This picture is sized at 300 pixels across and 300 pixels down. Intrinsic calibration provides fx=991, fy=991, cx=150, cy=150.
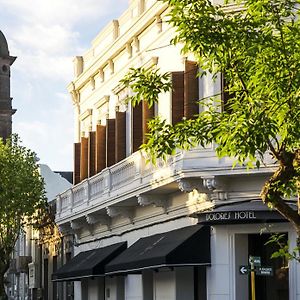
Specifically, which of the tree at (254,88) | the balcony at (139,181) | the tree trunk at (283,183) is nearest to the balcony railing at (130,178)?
the balcony at (139,181)

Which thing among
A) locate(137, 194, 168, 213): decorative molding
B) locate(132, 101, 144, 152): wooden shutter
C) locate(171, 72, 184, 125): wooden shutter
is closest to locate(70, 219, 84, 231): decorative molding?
locate(132, 101, 144, 152): wooden shutter

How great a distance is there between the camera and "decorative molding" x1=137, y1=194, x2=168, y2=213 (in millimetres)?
27406

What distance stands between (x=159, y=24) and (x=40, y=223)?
23099 millimetres

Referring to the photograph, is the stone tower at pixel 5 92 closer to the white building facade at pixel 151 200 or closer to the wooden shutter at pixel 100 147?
the white building facade at pixel 151 200

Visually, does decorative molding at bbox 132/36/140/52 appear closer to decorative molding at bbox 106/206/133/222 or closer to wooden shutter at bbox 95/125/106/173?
wooden shutter at bbox 95/125/106/173

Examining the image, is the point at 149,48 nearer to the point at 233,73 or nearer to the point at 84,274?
the point at 84,274

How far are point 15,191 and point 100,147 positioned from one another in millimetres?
13722

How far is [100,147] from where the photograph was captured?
3397 cm

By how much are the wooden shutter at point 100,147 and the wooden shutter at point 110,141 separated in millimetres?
935

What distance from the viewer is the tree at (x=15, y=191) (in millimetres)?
46719

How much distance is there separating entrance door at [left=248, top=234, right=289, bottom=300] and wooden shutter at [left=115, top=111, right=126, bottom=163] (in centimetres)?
827

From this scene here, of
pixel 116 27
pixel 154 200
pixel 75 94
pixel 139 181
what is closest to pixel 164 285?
pixel 154 200

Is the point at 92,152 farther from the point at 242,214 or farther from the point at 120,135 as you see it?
the point at 242,214

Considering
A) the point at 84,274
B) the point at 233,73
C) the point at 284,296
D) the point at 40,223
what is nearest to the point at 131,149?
the point at 84,274
